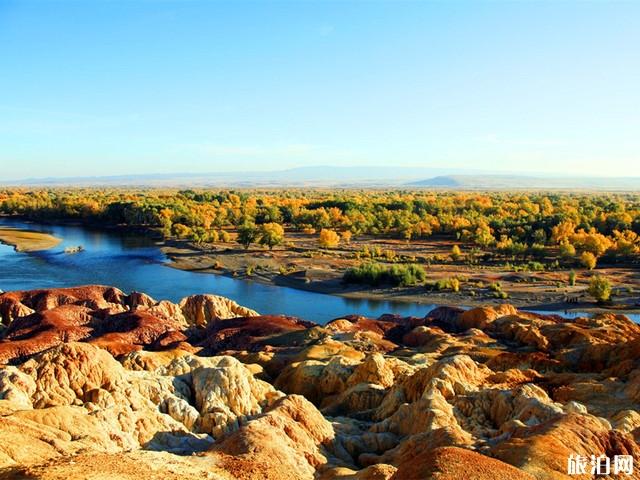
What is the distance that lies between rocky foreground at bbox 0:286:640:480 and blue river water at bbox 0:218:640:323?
22443 millimetres

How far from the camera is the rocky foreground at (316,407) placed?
1094 cm

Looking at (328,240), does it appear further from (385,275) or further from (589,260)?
(589,260)

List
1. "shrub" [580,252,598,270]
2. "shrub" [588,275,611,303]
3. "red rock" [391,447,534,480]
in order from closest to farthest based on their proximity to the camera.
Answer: "red rock" [391,447,534,480] < "shrub" [588,275,611,303] < "shrub" [580,252,598,270]

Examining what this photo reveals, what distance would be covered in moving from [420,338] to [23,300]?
24422mm

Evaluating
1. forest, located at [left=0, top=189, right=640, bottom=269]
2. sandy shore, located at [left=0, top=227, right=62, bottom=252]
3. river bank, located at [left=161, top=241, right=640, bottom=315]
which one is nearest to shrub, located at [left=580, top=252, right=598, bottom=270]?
forest, located at [left=0, top=189, right=640, bottom=269]

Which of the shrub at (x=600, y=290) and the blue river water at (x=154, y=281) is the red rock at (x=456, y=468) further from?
the shrub at (x=600, y=290)

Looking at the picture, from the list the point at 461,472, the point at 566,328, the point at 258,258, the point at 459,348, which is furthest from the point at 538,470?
the point at 258,258

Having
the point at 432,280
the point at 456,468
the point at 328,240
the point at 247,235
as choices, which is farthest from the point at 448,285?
the point at 456,468

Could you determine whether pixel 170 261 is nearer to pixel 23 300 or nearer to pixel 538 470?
pixel 23 300

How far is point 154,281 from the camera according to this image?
199 feet

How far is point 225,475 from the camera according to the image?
10.9 metres

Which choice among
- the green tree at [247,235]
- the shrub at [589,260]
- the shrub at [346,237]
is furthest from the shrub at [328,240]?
the shrub at [589,260]

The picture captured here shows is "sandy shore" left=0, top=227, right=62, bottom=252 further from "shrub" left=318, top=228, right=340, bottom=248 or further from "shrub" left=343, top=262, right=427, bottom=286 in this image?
"shrub" left=343, top=262, right=427, bottom=286

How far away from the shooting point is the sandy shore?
80.0 meters
